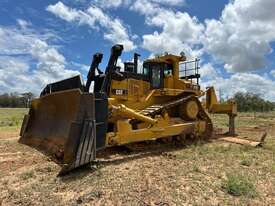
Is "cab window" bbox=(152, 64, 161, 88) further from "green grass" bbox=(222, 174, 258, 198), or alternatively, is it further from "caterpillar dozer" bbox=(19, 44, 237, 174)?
"green grass" bbox=(222, 174, 258, 198)

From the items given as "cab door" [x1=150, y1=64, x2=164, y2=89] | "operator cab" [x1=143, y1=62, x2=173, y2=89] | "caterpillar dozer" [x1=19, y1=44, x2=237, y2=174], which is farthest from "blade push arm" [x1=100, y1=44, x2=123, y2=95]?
"cab door" [x1=150, y1=64, x2=164, y2=89]

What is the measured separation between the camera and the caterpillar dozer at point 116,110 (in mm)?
7099

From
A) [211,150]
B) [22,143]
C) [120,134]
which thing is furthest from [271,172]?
[22,143]

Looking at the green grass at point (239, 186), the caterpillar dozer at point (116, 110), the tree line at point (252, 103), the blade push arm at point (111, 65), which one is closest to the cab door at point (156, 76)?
the caterpillar dozer at point (116, 110)

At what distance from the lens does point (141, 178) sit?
6527mm

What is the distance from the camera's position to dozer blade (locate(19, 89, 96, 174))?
6797 mm

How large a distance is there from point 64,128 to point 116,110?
1.46m

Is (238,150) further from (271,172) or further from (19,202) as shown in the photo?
(19,202)

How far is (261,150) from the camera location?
10000 mm

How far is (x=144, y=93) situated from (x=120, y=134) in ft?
8.50

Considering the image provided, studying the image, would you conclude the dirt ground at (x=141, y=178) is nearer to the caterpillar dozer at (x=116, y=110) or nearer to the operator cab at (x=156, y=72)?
the caterpillar dozer at (x=116, y=110)

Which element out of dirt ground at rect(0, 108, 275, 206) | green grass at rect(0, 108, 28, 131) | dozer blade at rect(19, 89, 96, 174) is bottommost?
dirt ground at rect(0, 108, 275, 206)

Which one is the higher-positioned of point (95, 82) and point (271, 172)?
point (95, 82)

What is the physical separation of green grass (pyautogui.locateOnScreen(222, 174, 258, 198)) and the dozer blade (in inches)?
113
